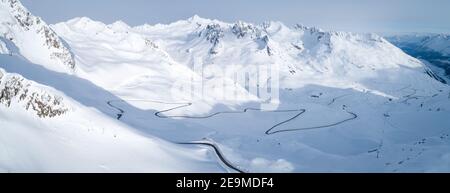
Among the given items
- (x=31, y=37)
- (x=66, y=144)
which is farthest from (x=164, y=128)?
(x=31, y=37)

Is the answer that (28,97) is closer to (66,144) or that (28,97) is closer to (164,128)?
(66,144)

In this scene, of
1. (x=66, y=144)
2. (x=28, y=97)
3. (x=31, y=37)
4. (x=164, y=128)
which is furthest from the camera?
(x=31, y=37)

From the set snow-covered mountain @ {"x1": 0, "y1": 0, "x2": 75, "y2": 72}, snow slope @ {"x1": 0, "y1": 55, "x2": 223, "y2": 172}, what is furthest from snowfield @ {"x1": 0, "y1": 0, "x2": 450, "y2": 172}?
snow-covered mountain @ {"x1": 0, "y1": 0, "x2": 75, "y2": 72}

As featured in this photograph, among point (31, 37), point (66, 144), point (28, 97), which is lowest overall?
point (66, 144)

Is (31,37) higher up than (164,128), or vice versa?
(31,37)

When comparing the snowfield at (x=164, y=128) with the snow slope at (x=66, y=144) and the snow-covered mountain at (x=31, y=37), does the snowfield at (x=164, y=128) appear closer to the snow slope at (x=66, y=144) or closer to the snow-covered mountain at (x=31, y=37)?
the snow slope at (x=66, y=144)

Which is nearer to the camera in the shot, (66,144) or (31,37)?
(66,144)

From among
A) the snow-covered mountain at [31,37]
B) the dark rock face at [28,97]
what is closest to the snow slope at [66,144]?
the dark rock face at [28,97]
